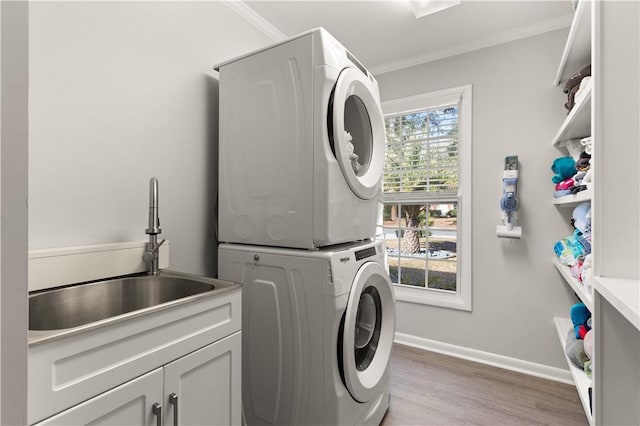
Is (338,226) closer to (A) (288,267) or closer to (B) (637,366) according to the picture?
(A) (288,267)

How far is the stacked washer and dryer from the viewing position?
139 centimetres

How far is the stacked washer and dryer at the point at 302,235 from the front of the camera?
1388mm

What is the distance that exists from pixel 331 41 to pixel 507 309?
2.25 metres

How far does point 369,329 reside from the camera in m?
1.79

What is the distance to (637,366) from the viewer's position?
65 centimetres

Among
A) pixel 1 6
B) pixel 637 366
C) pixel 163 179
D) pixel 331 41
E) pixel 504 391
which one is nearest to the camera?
pixel 1 6

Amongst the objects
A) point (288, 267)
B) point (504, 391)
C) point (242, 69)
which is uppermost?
point (242, 69)

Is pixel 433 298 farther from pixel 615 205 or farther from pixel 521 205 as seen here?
pixel 615 205

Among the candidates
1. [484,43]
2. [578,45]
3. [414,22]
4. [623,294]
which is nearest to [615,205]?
[623,294]

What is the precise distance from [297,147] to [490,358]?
7.30ft

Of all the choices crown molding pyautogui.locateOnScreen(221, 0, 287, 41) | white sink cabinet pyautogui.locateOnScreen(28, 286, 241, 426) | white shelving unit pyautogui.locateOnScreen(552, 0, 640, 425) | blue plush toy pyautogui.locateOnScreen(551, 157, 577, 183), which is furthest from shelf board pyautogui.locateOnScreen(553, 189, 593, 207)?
crown molding pyautogui.locateOnScreen(221, 0, 287, 41)

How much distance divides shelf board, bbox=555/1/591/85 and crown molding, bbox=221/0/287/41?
182cm

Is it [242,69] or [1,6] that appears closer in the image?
[1,6]

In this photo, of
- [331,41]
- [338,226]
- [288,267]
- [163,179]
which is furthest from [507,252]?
[163,179]
